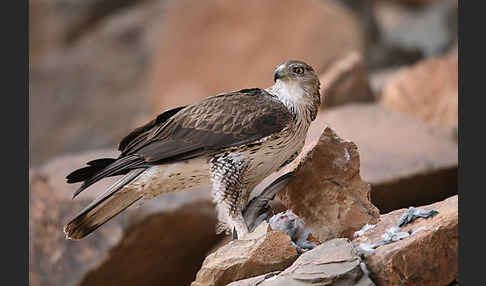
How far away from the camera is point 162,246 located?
675cm

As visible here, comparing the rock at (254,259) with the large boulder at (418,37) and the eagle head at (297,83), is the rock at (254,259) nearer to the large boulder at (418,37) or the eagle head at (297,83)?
the eagle head at (297,83)

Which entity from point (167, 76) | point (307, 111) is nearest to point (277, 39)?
point (167, 76)

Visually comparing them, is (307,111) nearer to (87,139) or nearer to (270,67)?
(270,67)

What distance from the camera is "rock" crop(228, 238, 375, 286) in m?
3.36

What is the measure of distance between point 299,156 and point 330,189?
307 mm

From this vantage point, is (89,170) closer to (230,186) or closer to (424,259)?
(230,186)

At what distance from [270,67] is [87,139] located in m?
3.44

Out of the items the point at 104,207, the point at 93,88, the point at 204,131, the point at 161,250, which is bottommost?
the point at 161,250

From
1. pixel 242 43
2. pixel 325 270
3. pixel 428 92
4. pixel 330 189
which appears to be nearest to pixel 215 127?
pixel 330 189

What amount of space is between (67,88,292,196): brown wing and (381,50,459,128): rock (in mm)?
4585

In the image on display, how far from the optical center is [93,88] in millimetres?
12344

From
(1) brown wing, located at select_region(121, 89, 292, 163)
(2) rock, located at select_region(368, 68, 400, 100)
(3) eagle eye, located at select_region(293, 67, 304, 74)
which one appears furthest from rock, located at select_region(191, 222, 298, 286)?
(2) rock, located at select_region(368, 68, 400, 100)

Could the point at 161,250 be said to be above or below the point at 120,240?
below

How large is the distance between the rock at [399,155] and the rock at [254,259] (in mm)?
2296
